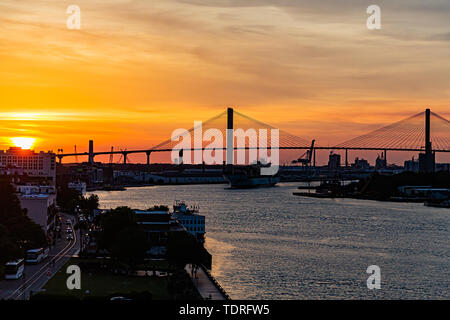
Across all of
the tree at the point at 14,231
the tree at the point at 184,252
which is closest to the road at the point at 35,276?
the tree at the point at 14,231

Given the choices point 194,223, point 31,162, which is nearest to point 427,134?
point 31,162

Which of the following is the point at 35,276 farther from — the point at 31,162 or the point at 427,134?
the point at 427,134

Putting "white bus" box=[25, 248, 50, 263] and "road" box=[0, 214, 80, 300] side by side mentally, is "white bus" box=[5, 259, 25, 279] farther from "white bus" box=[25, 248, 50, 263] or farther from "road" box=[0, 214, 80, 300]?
"white bus" box=[25, 248, 50, 263]

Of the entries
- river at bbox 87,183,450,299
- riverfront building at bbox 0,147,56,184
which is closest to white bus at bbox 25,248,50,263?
river at bbox 87,183,450,299

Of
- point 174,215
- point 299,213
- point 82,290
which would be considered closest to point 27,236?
point 82,290

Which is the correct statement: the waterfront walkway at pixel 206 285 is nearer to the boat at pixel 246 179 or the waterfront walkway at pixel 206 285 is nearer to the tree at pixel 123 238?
the tree at pixel 123 238
